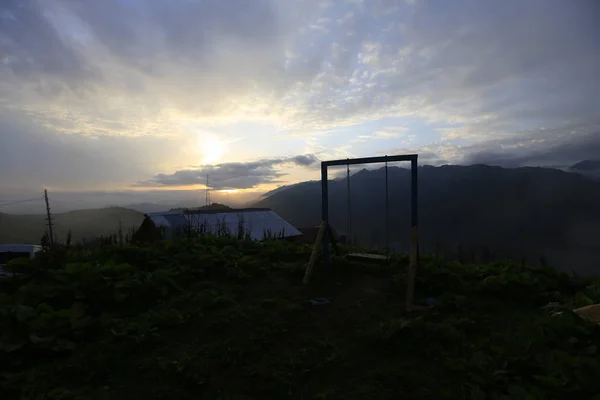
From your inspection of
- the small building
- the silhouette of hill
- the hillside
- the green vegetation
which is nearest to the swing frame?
the green vegetation

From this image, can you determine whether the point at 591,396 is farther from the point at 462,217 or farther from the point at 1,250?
the point at 462,217

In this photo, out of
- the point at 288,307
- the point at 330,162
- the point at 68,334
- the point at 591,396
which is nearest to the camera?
the point at 591,396

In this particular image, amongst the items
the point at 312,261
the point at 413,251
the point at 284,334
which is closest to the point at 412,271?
the point at 413,251

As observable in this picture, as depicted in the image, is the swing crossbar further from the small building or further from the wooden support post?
the small building

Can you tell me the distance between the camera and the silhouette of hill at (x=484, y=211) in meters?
49.2

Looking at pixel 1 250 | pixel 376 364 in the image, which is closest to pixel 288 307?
pixel 376 364

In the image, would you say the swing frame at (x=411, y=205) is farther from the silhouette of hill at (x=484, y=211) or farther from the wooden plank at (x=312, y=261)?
the silhouette of hill at (x=484, y=211)

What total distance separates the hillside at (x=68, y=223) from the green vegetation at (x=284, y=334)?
61290mm

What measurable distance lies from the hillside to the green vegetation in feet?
201

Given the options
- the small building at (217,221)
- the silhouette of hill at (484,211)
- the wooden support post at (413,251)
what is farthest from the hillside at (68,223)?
the wooden support post at (413,251)

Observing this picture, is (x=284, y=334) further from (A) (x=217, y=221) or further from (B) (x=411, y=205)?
Answer: (A) (x=217, y=221)

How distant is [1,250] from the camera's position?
11.4 meters

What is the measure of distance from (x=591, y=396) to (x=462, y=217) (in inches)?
2349

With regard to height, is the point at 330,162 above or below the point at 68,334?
above
